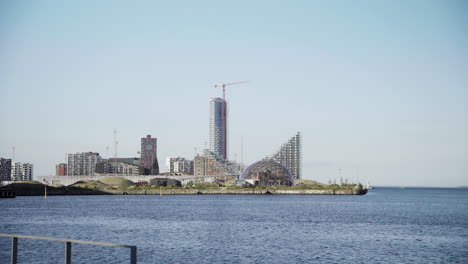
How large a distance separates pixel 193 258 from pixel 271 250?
25.9ft

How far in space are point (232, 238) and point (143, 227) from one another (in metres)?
16.7

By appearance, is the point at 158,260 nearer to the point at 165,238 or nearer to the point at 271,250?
the point at 271,250

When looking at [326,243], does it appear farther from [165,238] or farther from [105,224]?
[105,224]

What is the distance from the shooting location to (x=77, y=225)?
239ft

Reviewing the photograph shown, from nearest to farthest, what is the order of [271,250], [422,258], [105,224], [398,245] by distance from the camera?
[422,258] < [271,250] < [398,245] < [105,224]

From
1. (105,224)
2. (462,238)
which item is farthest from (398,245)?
(105,224)

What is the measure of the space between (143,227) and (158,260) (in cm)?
2950

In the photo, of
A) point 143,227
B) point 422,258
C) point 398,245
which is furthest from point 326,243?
point 143,227

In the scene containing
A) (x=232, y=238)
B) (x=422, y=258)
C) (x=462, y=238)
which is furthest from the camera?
(x=462, y=238)

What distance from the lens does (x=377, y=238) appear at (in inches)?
2301

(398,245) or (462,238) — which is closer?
(398,245)

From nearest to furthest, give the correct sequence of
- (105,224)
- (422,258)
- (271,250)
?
1. (422,258)
2. (271,250)
3. (105,224)

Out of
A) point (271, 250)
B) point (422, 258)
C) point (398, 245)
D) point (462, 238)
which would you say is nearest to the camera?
point (422, 258)

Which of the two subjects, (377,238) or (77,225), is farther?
(77,225)
